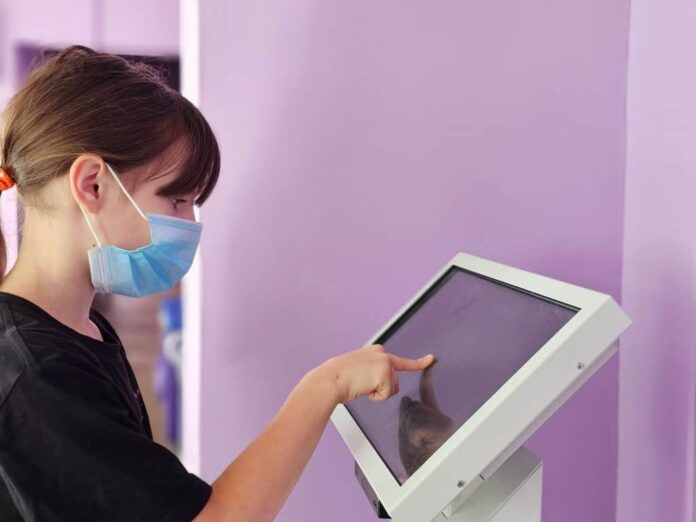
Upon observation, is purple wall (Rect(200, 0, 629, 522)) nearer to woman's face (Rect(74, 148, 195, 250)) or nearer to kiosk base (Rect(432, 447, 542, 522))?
woman's face (Rect(74, 148, 195, 250))

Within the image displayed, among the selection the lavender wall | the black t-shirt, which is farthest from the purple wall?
the black t-shirt

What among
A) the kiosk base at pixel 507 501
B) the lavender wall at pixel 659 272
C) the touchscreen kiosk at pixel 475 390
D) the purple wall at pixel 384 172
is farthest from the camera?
the purple wall at pixel 384 172

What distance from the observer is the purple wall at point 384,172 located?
1.36 metres

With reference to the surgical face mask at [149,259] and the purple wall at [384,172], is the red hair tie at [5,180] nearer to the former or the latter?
the surgical face mask at [149,259]

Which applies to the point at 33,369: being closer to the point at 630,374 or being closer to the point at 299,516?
the point at 299,516

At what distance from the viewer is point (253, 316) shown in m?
1.38

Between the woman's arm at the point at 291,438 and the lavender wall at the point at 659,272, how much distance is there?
43cm

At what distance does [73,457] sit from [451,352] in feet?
1.46

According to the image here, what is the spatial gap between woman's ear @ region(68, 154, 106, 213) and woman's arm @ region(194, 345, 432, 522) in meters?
0.32

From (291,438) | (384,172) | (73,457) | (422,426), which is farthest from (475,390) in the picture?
(384,172)

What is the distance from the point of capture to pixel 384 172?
1.38 meters

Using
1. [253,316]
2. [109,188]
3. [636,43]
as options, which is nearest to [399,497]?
[109,188]

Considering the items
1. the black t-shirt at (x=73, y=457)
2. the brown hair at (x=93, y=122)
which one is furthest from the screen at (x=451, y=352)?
the brown hair at (x=93, y=122)

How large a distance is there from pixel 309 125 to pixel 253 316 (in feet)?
1.15
